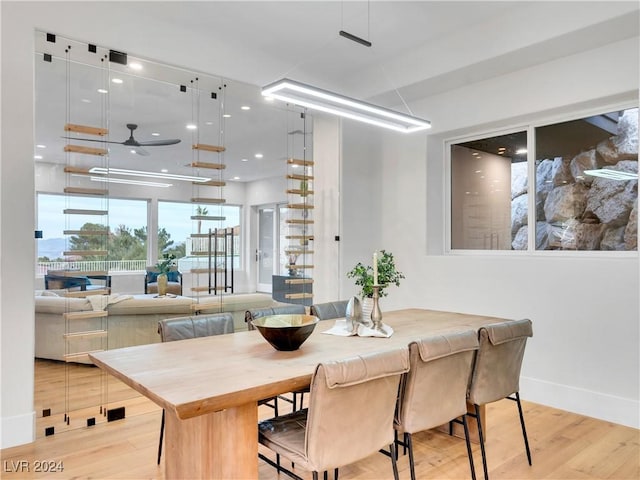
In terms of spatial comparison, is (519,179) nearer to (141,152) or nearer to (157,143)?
(157,143)

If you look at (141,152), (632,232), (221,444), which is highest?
(141,152)

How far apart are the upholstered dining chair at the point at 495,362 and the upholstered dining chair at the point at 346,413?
0.68 m

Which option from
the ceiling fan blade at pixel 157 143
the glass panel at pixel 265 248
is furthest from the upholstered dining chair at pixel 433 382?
the ceiling fan blade at pixel 157 143

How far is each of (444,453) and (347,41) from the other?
3.27 meters

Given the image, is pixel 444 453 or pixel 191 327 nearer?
pixel 191 327

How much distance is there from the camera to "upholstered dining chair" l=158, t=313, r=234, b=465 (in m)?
2.45

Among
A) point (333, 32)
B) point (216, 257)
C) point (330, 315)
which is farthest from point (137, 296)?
point (333, 32)

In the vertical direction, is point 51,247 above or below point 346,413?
above

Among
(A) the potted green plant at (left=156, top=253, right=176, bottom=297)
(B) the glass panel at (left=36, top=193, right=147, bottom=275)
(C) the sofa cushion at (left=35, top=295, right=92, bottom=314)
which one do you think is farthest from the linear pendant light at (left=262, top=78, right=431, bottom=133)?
(A) the potted green plant at (left=156, top=253, right=176, bottom=297)

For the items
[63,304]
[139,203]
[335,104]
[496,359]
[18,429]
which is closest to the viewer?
[496,359]

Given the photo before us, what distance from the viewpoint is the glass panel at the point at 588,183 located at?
3291 mm

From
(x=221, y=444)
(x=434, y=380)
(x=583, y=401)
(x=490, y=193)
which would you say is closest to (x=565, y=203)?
(x=490, y=193)

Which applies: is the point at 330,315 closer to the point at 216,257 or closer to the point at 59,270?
the point at 216,257

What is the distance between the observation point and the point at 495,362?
7.69 feet
